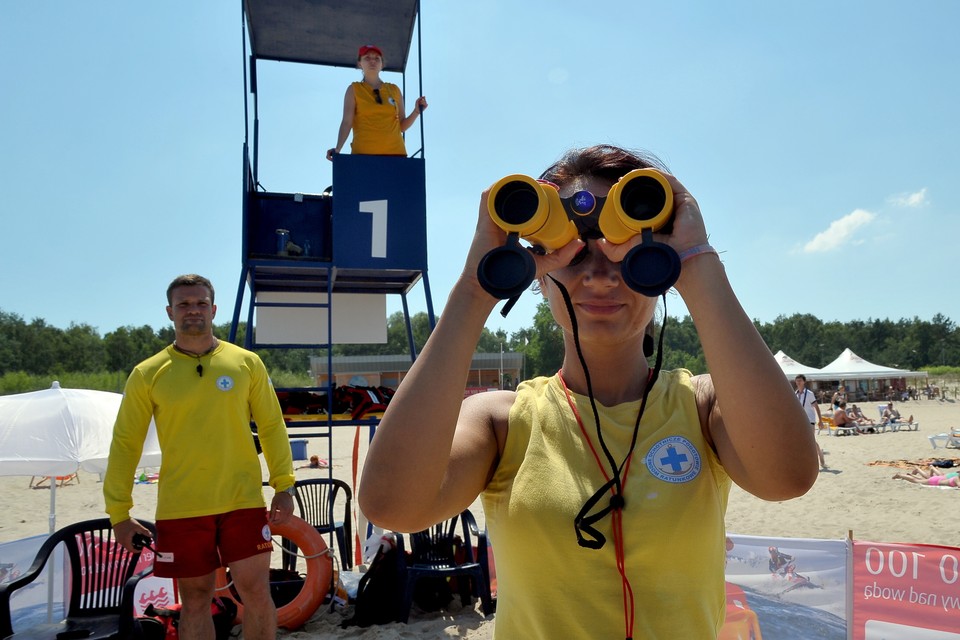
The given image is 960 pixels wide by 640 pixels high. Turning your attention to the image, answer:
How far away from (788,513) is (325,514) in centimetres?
739

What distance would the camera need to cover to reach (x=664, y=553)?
117 cm

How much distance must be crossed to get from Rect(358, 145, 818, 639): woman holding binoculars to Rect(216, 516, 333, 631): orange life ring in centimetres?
428

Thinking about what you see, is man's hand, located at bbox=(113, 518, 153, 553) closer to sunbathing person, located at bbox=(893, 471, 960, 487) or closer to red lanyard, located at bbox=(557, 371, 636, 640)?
red lanyard, located at bbox=(557, 371, 636, 640)

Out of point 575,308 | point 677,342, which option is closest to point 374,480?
point 575,308

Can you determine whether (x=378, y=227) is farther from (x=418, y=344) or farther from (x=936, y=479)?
(x=418, y=344)

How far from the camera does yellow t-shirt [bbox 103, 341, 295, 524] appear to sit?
3793 millimetres

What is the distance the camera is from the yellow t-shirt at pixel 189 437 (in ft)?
12.4

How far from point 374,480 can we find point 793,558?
4294mm

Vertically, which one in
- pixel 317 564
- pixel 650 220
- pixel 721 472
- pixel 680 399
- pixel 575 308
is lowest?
pixel 317 564

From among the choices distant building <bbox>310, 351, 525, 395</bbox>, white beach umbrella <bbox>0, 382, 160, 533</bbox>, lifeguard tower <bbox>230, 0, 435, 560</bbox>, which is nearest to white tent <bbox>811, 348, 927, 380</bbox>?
distant building <bbox>310, 351, 525, 395</bbox>

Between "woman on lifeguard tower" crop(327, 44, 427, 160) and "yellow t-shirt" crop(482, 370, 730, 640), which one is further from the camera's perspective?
"woman on lifeguard tower" crop(327, 44, 427, 160)

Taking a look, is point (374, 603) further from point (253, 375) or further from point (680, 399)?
point (680, 399)

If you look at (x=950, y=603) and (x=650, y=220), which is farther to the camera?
(x=950, y=603)

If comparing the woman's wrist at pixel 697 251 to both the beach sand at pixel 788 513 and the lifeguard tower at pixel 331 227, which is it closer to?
the beach sand at pixel 788 513
